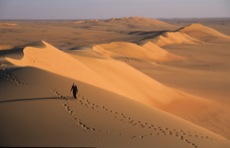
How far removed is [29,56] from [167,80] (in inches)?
433

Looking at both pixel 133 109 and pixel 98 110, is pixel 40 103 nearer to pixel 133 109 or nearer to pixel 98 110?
pixel 98 110

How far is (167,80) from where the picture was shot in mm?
24516

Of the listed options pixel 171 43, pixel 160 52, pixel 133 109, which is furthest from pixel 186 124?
pixel 171 43

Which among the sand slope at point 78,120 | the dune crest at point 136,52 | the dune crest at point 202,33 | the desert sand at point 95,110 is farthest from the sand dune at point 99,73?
the dune crest at point 202,33

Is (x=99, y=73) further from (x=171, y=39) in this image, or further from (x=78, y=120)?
(x=171, y=39)

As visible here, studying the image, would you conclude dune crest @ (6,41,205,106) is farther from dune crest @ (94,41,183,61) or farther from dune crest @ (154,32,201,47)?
dune crest @ (154,32,201,47)

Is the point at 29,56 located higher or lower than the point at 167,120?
higher

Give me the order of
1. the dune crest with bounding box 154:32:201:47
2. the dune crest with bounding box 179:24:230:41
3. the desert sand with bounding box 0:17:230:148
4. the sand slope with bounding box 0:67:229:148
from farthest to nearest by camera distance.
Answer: the dune crest with bounding box 179:24:230:41 < the dune crest with bounding box 154:32:201:47 < the desert sand with bounding box 0:17:230:148 < the sand slope with bounding box 0:67:229:148

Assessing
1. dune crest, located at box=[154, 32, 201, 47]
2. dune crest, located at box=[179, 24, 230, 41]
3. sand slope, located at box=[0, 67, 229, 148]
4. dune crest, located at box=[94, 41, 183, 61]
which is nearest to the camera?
sand slope, located at box=[0, 67, 229, 148]

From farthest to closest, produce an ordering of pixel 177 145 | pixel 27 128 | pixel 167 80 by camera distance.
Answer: pixel 167 80 < pixel 177 145 < pixel 27 128

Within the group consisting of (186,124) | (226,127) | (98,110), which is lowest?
(226,127)

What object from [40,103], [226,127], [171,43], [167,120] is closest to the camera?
[40,103]

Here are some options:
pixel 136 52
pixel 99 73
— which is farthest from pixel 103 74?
pixel 136 52

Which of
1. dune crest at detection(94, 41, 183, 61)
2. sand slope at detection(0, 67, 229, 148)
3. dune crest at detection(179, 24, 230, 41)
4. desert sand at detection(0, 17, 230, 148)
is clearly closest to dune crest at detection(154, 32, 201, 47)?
dune crest at detection(179, 24, 230, 41)
